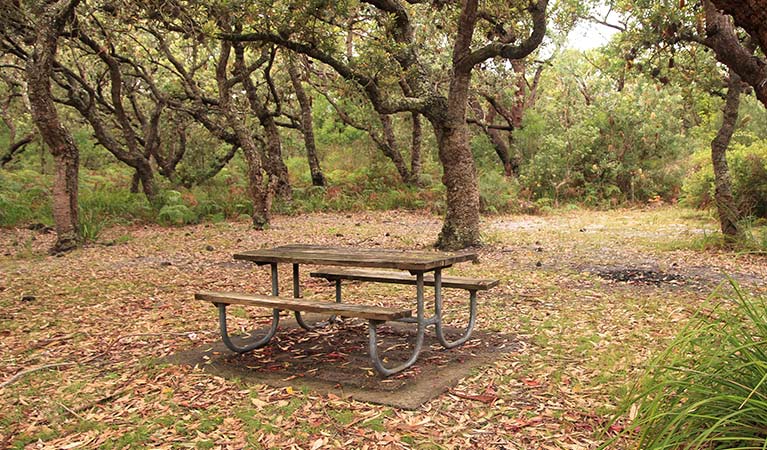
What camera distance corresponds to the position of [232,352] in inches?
195

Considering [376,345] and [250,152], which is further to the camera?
[250,152]

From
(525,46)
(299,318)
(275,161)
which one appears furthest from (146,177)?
(299,318)

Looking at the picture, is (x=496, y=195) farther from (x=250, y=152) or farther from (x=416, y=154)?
(x=250, y=152)

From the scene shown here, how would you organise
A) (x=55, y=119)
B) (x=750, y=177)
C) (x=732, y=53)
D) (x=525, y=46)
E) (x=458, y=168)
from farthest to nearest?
(x=750, y=177), (x=458, y=168), (x=55, y=119), (x=525, y=46), (x=732, y=53)

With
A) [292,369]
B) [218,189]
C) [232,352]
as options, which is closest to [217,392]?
[292,369]

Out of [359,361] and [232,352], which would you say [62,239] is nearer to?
[232,352]

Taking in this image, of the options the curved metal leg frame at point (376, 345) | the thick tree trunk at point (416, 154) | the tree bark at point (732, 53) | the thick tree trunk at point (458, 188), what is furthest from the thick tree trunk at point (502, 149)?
the curved metal leg frame at point (376, 345)

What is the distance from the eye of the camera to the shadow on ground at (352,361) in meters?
4.01

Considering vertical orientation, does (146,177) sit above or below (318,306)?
above

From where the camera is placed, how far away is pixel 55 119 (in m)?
9.86

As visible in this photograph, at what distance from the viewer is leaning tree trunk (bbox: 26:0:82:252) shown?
31.2 ft

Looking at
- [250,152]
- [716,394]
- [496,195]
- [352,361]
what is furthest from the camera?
[496,195]

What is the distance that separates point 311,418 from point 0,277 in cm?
660

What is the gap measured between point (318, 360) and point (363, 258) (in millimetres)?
890
